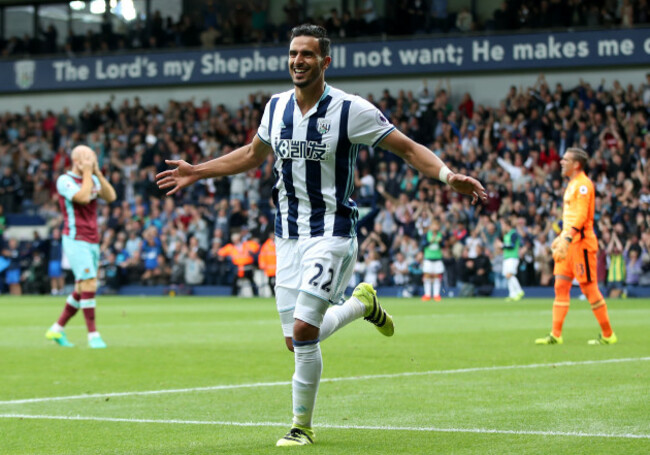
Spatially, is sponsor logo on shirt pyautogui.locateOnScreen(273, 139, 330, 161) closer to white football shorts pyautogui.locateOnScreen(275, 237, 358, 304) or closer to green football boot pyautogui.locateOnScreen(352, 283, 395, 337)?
white football shorts pyautogui.locateOnScreen(275, 237, 358, 304)

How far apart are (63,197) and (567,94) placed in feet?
70.8

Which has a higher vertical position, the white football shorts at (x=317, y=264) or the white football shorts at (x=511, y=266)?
the white football shorts at (x=317, y=264)

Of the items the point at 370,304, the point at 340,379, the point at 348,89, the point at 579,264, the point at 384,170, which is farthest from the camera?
the point at 348,89

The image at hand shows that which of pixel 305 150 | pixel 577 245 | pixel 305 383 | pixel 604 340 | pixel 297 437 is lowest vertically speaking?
pixel 604 340

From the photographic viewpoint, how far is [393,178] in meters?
31.8

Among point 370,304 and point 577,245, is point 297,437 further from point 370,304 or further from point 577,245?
point 577,245

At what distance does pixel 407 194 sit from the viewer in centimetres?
3161

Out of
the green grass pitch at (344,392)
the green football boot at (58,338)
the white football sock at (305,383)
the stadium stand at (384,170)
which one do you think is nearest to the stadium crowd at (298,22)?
the stadium stand at (384,170)

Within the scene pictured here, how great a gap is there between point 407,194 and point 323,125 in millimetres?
25188

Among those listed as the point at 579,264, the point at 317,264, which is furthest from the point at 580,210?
the point at 317,264

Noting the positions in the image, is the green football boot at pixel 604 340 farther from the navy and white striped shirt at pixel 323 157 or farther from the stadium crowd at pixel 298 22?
the stadium crowd at pixel 298 22

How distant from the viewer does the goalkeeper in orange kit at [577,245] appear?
13117 millimetres

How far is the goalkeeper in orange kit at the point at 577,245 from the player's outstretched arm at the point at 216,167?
699 centimetres

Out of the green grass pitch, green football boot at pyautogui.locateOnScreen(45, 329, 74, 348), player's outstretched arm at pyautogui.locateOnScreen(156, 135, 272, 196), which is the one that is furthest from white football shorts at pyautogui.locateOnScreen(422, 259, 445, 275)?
player's outstretched arm at pyautogui.locateOnScreen(156, 135, 272, 196)
